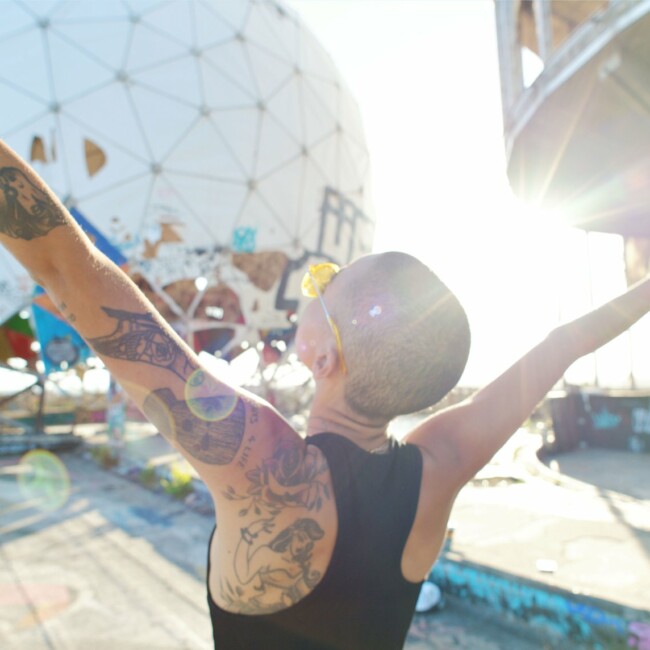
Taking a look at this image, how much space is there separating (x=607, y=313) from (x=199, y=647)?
3.79 metres

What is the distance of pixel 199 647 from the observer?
3908 mm

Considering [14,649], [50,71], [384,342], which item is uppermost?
[50,71]

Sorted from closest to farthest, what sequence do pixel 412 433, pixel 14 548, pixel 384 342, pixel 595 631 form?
pixel 384 342 → pixel 412 433 → pixel 595 631 → pixel 14 548

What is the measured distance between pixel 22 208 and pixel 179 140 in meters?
11.8

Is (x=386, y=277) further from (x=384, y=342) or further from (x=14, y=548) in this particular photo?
(x=14, y=548)

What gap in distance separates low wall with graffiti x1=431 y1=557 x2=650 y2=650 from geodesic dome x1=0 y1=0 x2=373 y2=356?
935 cm

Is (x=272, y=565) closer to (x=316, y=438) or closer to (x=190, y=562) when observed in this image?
(x=316, y=438)

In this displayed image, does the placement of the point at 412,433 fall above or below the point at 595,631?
above

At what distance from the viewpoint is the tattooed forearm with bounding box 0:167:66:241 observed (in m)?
0.87

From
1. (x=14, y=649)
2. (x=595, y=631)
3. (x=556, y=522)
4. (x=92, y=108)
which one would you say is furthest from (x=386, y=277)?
(x=92, y=108)

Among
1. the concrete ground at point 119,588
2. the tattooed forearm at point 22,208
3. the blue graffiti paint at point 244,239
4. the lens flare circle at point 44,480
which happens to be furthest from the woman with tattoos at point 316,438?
the blue graffiti paint at point 244,239

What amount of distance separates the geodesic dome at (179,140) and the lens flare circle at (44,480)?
3717 mm

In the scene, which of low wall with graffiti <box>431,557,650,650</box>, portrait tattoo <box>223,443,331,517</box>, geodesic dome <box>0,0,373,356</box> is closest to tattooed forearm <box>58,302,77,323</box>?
portrait tattoo <box>223,443,331,517</box>

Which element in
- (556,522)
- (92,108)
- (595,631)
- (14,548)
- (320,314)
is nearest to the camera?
(320,314)
